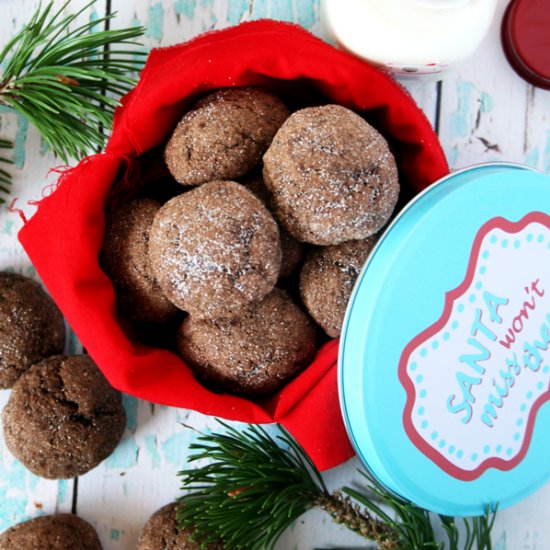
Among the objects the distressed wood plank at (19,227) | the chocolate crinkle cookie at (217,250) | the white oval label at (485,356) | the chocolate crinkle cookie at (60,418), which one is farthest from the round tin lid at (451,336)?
the distressed wood plank at (19,227)

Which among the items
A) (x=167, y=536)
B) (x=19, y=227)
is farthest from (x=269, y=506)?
(x=19, y=227)

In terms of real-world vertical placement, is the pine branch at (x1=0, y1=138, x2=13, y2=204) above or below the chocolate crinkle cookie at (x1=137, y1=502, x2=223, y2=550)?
above

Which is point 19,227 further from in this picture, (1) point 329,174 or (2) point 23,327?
(1) point 329,174

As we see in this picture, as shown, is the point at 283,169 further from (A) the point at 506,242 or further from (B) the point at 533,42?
(B) the point at 533,42

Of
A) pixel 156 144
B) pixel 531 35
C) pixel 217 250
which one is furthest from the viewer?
pixel 531 35

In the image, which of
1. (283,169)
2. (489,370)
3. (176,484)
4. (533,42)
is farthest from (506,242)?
(176,484)

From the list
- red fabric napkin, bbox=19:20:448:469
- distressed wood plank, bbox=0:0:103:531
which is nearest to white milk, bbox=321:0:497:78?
red fabric napkin, bbox=19:20:448:469

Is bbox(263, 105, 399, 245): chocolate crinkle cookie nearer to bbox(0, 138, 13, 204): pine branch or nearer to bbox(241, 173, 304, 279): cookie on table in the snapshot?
bbox(241, 173, 304, 279): cookie on table
